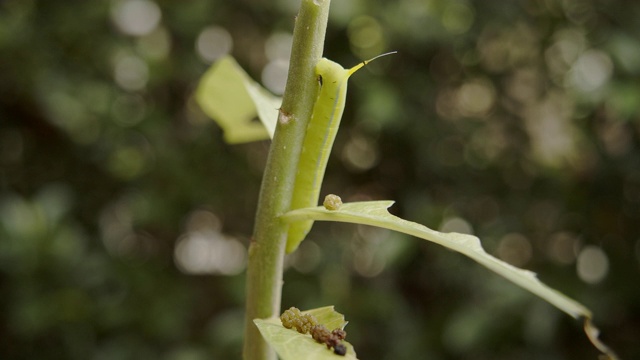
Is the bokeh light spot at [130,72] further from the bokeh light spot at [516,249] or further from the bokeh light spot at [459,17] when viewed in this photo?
the bokeh light spot at [516,249]

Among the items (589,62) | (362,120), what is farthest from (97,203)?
(589,62)

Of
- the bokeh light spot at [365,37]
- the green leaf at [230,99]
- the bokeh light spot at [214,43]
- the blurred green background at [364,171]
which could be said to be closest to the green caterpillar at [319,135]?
the green leaf at [230,99]

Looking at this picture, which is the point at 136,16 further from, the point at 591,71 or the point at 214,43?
the point at 591,71

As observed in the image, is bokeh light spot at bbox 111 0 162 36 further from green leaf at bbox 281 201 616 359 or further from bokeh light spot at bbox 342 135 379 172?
green leaf at bbox 281 201 616 359

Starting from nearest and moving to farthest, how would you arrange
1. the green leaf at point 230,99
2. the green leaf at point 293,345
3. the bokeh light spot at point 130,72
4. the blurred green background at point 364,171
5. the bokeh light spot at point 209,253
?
the green leaf at point 293,345
the green leaf at point 230,99
the blurred green background at point 364,171
the bokeh light spot at point 130,72
the bokeh light spot at point 209,253

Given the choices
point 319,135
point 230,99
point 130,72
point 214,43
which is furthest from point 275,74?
point 319,135

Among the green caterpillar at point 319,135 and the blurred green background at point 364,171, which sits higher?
the green caterpillar at point 319,135

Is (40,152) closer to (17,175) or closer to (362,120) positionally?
(17,175)
